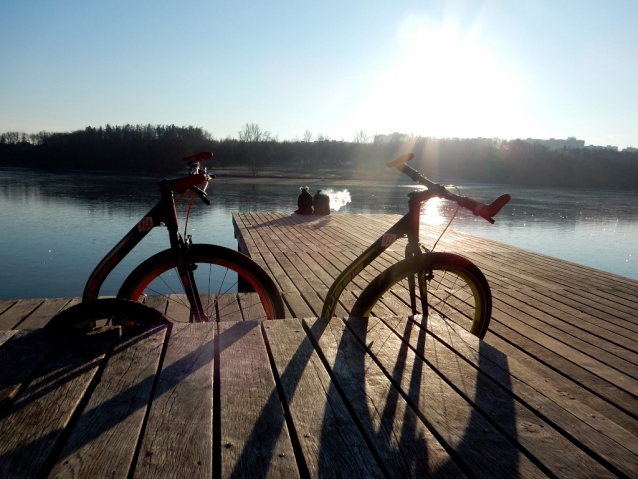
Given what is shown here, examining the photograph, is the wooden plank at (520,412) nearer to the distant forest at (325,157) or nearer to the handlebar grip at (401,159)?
the handlebar grip at (401,159)

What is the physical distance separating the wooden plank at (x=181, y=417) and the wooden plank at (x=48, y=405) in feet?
0.71

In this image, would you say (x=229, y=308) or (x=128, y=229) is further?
(x=128, y=229)

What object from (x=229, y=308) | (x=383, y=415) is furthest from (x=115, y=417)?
(x=229, y=308)

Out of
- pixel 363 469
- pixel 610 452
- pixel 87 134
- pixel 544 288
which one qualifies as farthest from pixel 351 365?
pixel 87 134

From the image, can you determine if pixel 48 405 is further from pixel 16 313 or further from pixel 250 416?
pixel 16 313

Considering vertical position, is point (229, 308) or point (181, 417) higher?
point (181, 417)

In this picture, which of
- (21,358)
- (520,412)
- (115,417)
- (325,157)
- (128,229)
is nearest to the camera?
(115,417)

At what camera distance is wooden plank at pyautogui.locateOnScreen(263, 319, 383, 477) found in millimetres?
1157

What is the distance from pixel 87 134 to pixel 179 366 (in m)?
75.6

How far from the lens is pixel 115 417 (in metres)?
1.32

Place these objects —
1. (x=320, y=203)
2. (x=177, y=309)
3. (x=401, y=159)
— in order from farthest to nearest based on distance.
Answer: (x=320, y=203) → (x=177, y=309) → (x=401, y=159)

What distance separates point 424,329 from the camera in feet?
6.83

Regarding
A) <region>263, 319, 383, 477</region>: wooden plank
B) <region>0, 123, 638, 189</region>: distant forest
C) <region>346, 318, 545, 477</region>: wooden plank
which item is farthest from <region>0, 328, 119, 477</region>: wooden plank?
<region>0, 123, 638, 189</region>: distant forest

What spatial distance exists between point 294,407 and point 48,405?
2.21ft
